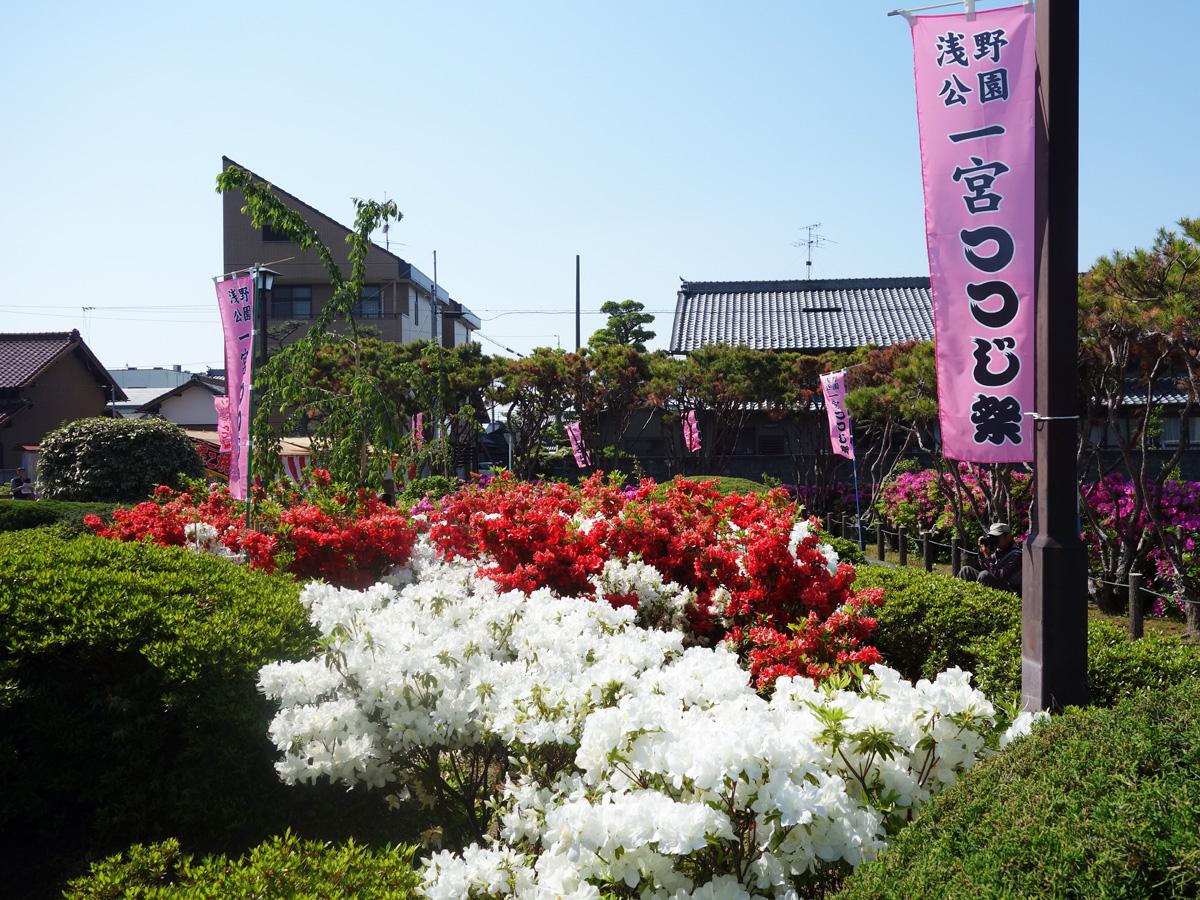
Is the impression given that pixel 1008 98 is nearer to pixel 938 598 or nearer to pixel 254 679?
pixel 938 598

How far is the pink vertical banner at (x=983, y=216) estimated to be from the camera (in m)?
4.15

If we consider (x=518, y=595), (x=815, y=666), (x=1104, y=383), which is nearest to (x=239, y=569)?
(x=518, y=595)

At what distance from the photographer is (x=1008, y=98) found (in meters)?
4.15

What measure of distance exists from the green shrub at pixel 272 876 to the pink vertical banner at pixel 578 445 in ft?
71.4

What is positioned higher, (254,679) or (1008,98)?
(1008,98)

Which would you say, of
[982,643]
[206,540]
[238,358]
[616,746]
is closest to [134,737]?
[616,746]

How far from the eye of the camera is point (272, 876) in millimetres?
3018

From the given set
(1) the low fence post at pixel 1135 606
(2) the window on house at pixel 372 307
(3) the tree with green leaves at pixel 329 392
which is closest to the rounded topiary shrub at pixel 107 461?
(3) the tree with green leaves at pixel 329 392

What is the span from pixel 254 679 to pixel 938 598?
384cm

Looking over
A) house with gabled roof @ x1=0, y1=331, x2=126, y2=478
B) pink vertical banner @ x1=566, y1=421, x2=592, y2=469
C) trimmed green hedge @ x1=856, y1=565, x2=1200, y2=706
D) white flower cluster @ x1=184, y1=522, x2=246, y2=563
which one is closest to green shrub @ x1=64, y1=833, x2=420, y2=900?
trimmed green hedge @ x1=856, y1=565, x2=1200, y2=706

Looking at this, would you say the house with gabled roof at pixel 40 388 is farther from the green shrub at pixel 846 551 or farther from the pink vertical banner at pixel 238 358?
the green shrub at pixel 846 551

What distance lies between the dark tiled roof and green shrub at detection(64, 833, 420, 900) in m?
27.2

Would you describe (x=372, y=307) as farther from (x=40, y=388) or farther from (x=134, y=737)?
(x=134, y=737)

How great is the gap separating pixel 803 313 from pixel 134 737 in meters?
30.7
